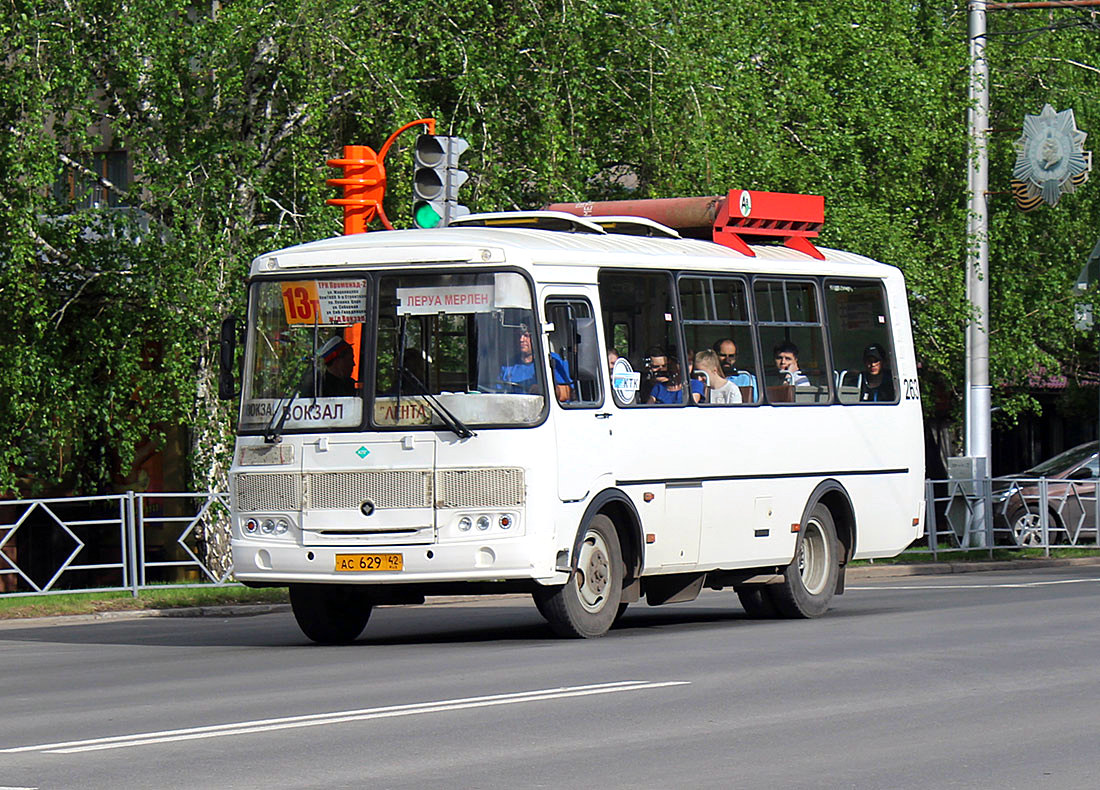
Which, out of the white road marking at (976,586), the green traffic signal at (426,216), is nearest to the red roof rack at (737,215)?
the green traffic signal at (426,216)

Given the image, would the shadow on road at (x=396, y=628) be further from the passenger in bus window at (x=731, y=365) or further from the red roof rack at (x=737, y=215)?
the red roof rack at (x=737, y=215)

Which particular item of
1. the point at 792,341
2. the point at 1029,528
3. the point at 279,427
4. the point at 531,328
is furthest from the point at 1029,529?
the point at 279,427

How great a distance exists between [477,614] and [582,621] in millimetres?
4824

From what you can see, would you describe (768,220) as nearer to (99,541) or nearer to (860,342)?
(860,342)

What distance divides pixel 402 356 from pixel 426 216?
4.94m

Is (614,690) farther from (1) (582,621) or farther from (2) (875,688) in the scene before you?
(1) (582,621)

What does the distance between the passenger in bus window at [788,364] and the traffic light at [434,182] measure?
374cm

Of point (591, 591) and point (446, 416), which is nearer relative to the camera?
point (446, 416)

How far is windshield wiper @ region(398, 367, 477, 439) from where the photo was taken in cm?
1451

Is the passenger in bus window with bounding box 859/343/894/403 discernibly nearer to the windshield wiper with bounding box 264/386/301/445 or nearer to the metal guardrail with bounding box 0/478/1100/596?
the windshield wiper with bounding box 264/386/301/445

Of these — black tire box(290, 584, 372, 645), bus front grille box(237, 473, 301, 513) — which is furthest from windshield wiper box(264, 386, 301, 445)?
black tire box(290, 584, 372, 645)

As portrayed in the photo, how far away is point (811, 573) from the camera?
17.8 m

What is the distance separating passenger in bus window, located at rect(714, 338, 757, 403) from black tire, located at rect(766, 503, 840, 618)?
53.6 inches

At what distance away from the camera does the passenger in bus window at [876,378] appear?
18484 mm
